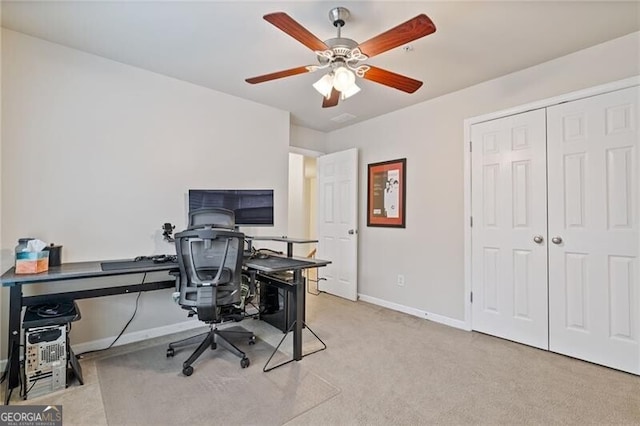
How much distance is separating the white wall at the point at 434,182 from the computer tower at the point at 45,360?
126 inches

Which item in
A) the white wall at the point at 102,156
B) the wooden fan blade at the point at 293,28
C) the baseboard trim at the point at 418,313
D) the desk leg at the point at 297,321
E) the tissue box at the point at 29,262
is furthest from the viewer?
the baseboard trim at the point at 418,313

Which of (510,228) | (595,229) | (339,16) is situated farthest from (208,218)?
(595,229)

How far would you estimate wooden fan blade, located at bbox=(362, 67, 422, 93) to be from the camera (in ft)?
6.79

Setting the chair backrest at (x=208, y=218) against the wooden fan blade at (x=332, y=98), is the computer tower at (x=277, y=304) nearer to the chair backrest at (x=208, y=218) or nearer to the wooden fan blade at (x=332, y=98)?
the chair backrest at (x=208, y=218)

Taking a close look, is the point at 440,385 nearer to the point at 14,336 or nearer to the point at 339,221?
the point at 339,221

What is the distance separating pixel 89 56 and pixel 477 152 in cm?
368

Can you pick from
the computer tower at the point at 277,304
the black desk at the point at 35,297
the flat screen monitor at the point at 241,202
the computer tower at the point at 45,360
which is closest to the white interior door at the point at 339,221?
the computer tower at the point at 277,304

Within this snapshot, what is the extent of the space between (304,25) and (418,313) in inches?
124

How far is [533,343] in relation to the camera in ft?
8.97

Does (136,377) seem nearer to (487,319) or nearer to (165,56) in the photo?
(165,56)

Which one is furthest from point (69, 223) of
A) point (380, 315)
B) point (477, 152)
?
point (477, 152)

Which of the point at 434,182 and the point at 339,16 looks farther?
the point at 434,182

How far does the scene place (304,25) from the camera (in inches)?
85.4

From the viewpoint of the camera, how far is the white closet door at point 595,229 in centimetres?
229
